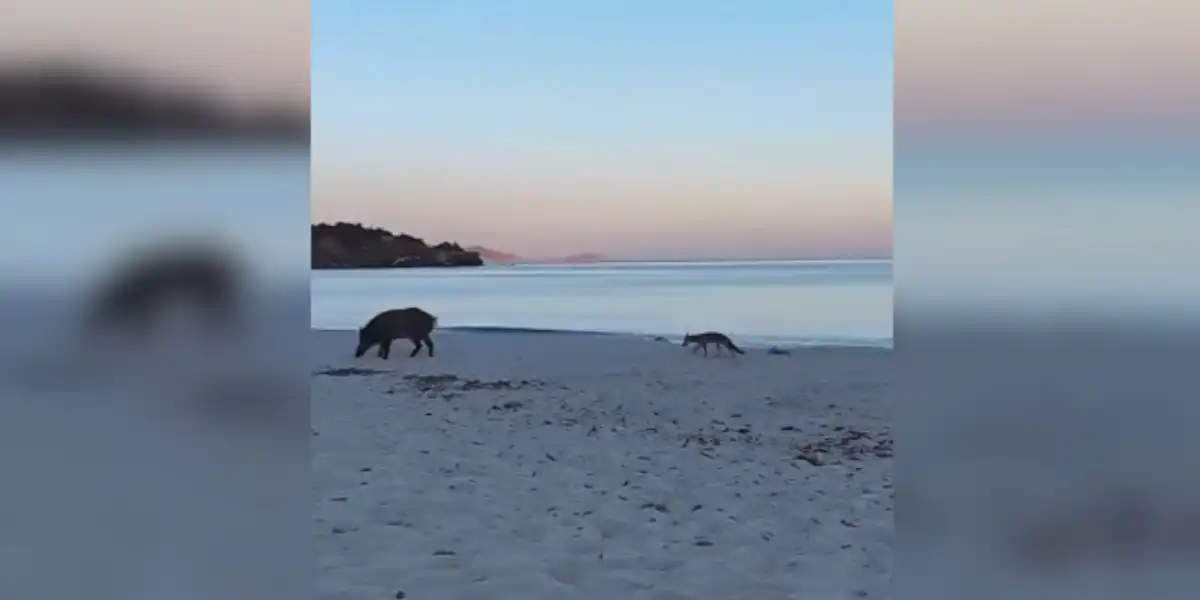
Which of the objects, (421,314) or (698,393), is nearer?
(698,393)

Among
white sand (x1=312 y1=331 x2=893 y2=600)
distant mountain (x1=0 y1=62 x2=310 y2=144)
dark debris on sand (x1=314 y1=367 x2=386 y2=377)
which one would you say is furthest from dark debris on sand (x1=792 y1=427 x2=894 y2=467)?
dark debris on sand (x1=314 y1=367 x2=386 y2=377)

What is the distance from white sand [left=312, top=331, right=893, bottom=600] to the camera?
2.31 metres

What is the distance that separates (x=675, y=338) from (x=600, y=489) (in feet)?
21.0

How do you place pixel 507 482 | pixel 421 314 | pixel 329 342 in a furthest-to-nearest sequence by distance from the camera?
pixel 329 342 < pixel 421 314 < pixel 507 482

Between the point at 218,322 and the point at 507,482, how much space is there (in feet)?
8.00

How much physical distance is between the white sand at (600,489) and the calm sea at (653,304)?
1.88 m

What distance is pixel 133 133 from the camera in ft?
3.22

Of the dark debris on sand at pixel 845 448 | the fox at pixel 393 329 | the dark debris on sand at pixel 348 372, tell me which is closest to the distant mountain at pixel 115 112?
the dark debris on sand at pixel 845 448

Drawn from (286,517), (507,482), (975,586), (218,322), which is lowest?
(507,482)

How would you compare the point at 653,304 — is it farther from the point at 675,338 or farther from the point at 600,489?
the point at 600,489

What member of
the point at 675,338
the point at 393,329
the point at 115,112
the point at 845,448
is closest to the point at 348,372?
the point at 393,329

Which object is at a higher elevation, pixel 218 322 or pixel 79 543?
pixel 218 322

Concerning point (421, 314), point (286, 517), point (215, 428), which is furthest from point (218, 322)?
point (421, 314)

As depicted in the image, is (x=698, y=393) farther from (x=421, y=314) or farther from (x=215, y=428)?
(x=215, y=428)
